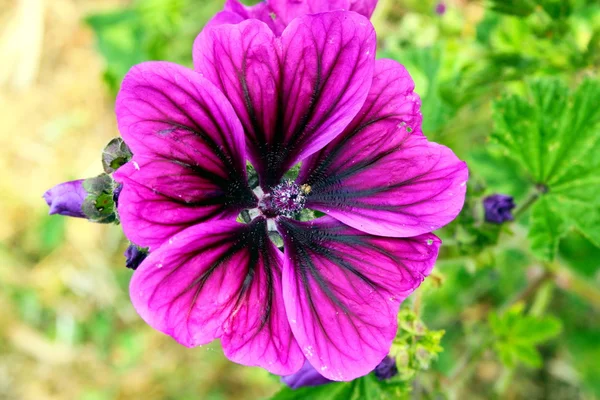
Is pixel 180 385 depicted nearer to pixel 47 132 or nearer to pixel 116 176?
pixel 47 132

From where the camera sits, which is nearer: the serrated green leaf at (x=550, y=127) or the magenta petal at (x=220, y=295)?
the magenta petal at (x=220, y=295)

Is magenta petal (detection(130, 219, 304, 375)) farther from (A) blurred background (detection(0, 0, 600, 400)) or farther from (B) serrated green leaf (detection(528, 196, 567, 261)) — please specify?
(A) blurred background (detection(0, 0, 600, 400))

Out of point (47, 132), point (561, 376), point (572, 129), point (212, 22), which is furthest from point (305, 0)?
point (47, 132)

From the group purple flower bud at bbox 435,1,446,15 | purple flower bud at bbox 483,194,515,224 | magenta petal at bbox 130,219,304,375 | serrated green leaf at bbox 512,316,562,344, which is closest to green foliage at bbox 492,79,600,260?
purple flower bud at bbox 483,194,515,224

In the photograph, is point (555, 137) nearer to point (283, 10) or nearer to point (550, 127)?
point (550, 127)

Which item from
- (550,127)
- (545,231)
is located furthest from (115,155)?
(550,127)

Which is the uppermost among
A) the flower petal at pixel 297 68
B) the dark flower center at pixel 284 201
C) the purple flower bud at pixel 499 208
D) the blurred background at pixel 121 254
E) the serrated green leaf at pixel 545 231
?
the flower petal at pixel 297 68

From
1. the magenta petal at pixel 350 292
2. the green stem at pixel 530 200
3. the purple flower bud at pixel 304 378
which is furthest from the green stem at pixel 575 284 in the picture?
the magenta petal at pixel 350 292

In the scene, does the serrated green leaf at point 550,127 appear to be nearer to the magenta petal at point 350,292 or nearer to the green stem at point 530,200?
the green stem at point 530,200
